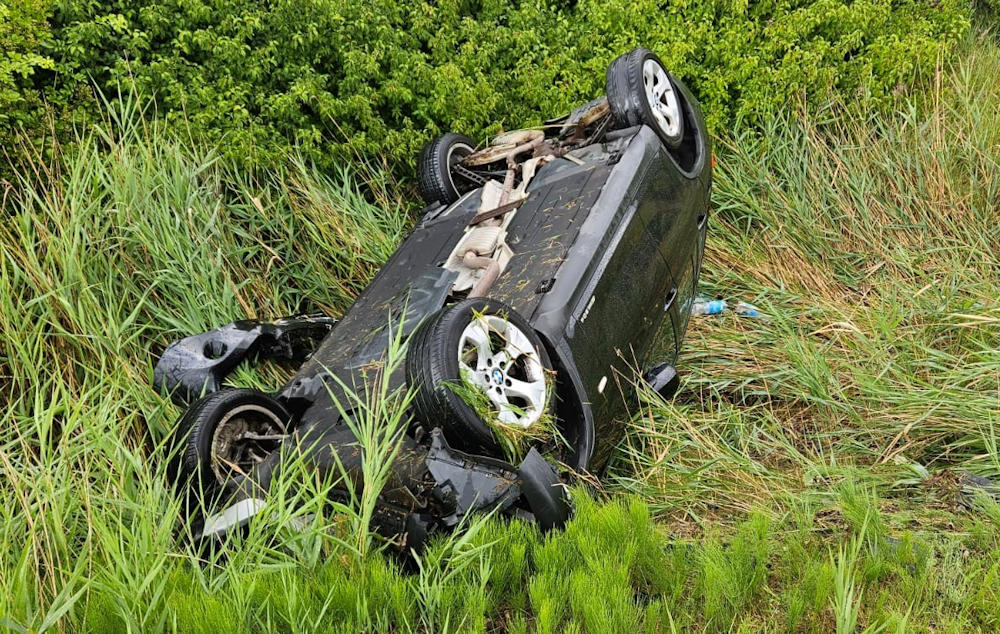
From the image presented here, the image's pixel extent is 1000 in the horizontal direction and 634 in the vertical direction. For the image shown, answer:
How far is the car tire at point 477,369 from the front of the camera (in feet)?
9.21

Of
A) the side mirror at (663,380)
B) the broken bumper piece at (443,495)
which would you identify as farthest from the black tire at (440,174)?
the broken bumper piece at (443,495)

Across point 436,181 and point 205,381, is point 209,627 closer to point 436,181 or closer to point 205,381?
point 205,381

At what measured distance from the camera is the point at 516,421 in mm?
2967

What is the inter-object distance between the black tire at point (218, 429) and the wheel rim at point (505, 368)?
851mm

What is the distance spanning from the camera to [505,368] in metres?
3.11

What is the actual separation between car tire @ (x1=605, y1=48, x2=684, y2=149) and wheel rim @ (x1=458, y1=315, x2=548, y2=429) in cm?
169

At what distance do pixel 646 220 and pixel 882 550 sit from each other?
1.82 m

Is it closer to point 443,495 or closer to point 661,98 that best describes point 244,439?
point 443,495

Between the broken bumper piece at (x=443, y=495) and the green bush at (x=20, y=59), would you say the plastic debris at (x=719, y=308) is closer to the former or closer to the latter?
the broken bumper piece at (x=443, y=495)

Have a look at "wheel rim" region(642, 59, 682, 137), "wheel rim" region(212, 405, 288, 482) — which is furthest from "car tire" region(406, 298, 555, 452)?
"wheel rim" region(642, 59, 682, 137)

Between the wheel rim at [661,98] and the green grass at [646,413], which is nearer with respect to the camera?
the green grass at [646,413]

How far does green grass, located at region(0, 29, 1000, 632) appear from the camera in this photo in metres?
2.35

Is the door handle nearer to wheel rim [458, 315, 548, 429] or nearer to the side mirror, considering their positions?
the side mirror

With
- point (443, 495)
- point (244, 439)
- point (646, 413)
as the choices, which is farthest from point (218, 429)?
point (646, 413)
